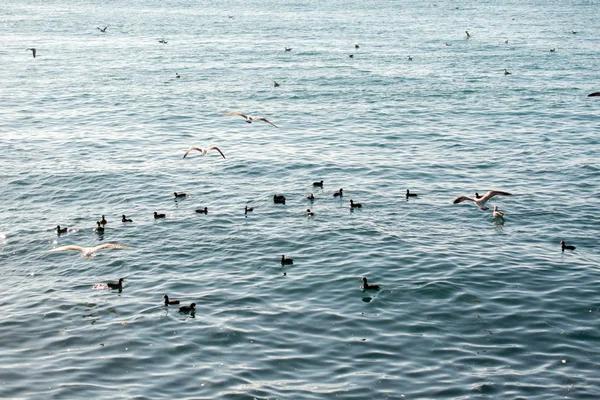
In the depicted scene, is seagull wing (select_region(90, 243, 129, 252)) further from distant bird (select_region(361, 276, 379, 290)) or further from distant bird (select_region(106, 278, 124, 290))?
distant bird (select_region(361, 276, 379, 290))

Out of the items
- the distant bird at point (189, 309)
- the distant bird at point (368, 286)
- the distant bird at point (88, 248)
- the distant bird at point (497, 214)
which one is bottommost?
the distant bird at point (189, 309)

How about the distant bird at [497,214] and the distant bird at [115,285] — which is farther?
the distant bird at [497,214]

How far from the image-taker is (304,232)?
31.8 meters

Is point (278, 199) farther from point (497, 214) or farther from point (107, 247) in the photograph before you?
point (497, 214)

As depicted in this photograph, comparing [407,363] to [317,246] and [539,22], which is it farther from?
[539,22]

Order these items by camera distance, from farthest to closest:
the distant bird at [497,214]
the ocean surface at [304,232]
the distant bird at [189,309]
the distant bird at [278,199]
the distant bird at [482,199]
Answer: the distant bird at [278,199] → the distant bird at [497,214] → the distant bird at [482,199] → the distant bird at [189,309] → the ocean surface at [304,232]

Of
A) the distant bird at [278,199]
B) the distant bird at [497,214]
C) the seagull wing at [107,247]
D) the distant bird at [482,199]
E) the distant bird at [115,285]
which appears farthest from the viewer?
the distant bird at [278,199]

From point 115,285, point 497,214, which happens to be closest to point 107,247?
point 115,285

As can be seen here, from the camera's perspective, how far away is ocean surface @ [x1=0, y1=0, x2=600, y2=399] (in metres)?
21.1

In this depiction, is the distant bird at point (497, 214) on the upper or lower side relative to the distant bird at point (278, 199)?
lower

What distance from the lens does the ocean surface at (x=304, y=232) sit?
21.1 m

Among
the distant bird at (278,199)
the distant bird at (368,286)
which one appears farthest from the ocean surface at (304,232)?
the distant bird at (278,199)

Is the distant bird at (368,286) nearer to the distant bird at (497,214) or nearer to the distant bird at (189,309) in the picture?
the distant bird at (189,309)

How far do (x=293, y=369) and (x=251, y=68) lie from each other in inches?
2185
